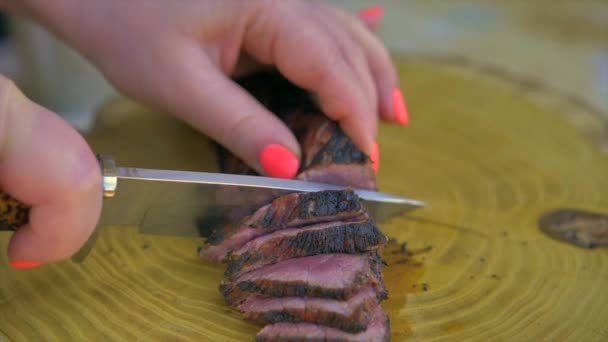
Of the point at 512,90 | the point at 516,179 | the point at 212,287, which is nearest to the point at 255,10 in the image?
the point at 212,287

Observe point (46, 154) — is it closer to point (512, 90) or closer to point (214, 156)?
point (214, 156)

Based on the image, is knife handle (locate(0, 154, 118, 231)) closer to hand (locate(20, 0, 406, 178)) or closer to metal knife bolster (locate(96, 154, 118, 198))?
metal knife bolster (locate(96, 154, 118, 198))

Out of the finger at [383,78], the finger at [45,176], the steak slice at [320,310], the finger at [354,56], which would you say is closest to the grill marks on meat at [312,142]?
the finger at [354,56]

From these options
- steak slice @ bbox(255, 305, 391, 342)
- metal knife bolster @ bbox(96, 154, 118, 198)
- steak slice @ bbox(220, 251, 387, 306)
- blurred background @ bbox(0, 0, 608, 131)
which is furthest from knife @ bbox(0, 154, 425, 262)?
blurred background @ bbox(0, 0, 608, 131)

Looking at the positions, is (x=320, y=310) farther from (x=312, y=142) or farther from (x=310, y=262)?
(x=312, y=142)

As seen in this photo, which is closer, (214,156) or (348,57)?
(348,57)

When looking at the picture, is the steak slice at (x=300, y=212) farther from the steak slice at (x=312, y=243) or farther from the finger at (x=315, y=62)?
the finger at (x=315, y=62)

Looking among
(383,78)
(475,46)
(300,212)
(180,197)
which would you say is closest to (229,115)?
(180,197)
